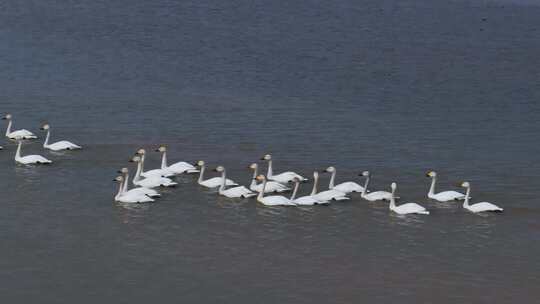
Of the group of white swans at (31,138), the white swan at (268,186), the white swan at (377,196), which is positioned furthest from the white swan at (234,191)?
the group of white swans at (31,138)

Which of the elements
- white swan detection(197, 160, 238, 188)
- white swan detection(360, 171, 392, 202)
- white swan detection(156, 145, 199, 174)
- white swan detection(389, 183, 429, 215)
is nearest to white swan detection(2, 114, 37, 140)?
white swan detection(156, 145, 199, 174)

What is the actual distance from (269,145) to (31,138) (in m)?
7.17

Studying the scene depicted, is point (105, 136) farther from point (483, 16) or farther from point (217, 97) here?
point (483, 16)

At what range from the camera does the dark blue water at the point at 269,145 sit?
2772cm

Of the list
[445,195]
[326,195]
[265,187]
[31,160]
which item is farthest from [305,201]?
[31,160]

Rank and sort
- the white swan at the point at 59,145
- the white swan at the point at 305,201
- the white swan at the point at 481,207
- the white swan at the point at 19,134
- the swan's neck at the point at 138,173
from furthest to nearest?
the white swan at the point at 19,134
the white swan at the point at 59,145
the swan's neck at the point at 138,173
the white swan at the point at 305,201
the white swan at the point at 481,207

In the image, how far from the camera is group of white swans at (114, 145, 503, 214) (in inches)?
1298

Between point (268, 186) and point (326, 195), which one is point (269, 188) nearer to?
point (268, 186)

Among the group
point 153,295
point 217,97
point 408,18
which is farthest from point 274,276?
point 408,18

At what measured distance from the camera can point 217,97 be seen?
4709 cm

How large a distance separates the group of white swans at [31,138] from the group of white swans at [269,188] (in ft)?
8.50

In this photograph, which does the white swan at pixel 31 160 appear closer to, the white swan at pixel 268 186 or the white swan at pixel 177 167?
Result: the white swan at pixel 177 167

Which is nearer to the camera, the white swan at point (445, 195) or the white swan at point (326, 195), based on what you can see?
the white swan at point (326, 195)

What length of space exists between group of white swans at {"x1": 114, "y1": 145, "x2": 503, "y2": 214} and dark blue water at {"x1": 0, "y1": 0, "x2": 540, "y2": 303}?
317 millimetres
